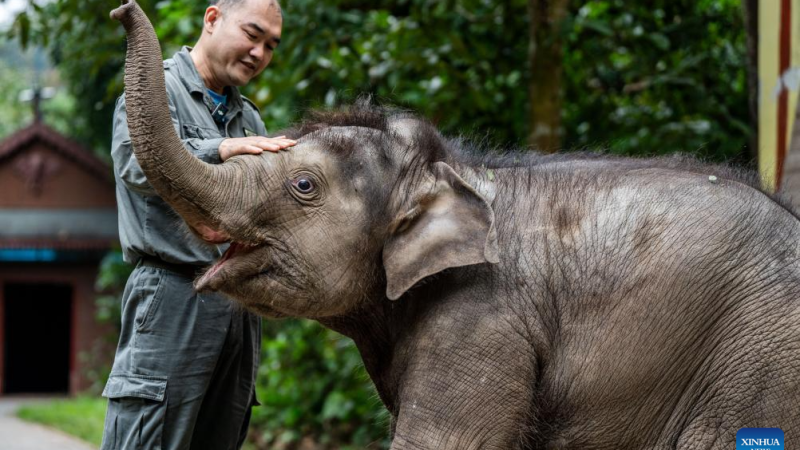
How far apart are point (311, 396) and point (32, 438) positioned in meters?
4.19

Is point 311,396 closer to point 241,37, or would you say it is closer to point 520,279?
point 241,37

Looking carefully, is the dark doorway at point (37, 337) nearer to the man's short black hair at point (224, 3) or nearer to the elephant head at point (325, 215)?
the man's short black hair at point (224, 3)

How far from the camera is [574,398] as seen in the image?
331 cm

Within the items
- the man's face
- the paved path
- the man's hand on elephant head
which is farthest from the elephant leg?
the paved path

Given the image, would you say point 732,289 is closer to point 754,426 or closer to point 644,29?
point 754,426

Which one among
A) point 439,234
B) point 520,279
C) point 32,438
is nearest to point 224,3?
point 439,234

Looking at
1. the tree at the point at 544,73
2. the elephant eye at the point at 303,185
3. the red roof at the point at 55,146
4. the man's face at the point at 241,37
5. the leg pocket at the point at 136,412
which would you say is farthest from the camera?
the red roof at the point at 55,146

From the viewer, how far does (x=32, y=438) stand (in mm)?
11742

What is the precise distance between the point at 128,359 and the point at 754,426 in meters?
2.16

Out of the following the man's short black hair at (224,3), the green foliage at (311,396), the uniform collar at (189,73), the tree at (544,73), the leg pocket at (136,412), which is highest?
the tree at (544,73)

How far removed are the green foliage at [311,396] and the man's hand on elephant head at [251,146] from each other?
506 centimetres

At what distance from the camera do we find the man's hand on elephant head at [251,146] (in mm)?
3412

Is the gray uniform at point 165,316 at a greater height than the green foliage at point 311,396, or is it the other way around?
the gray uniform at point 165,316

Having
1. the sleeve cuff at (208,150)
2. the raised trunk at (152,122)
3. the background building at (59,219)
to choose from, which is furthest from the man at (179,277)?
the background building at (59,219)
